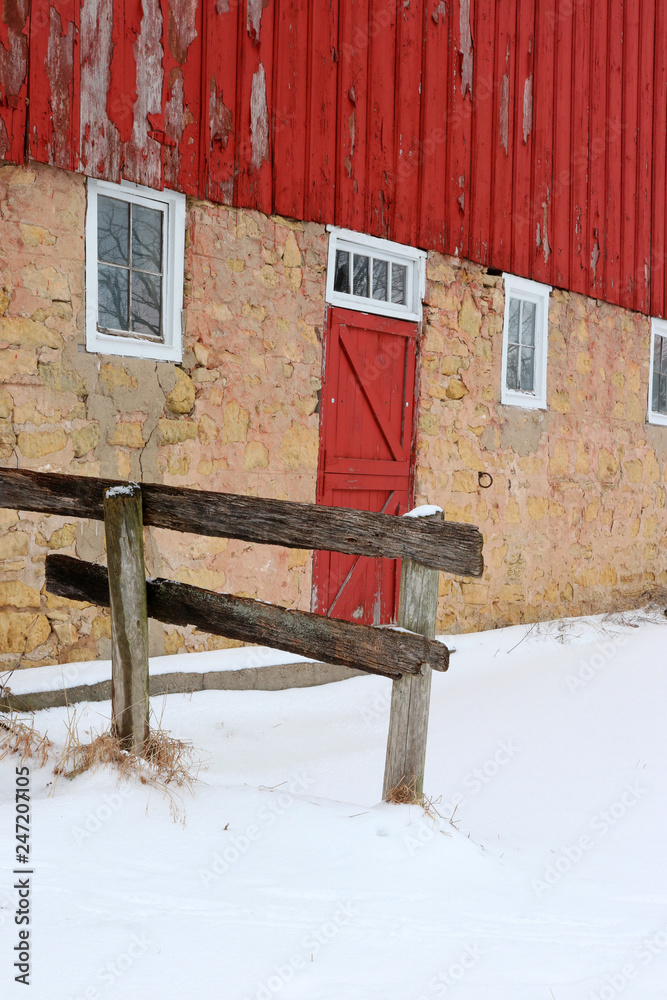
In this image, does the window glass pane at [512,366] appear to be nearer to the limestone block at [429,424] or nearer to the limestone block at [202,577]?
the limestone block at [429,424]

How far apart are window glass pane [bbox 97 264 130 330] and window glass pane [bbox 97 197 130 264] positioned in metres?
0.07

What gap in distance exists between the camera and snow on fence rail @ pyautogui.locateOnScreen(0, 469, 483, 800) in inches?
120

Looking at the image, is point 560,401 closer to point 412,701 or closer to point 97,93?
point 97,93

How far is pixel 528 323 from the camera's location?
7859 millimetres

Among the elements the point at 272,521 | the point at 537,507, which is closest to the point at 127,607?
the point at 272,521

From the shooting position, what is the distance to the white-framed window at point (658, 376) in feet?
30.0

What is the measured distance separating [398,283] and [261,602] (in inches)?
160

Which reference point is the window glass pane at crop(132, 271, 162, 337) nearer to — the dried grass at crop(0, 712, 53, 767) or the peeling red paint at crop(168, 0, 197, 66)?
the peeling red paint at crop(168, 0, 197, 66)

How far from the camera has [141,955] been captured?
2248mm

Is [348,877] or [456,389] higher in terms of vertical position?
[456,389]

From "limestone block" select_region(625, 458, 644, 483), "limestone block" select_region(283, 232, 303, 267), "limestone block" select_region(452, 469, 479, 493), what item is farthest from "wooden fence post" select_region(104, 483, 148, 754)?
"limestone block" select_region(625, 458, 644, 483)

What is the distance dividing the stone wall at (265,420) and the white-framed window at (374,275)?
0.12 metres

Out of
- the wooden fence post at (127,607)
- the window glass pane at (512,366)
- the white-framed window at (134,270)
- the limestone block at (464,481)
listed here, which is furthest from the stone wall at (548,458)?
the wooden fence post at (127,607)

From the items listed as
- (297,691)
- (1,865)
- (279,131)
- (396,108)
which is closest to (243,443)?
(297,691)
